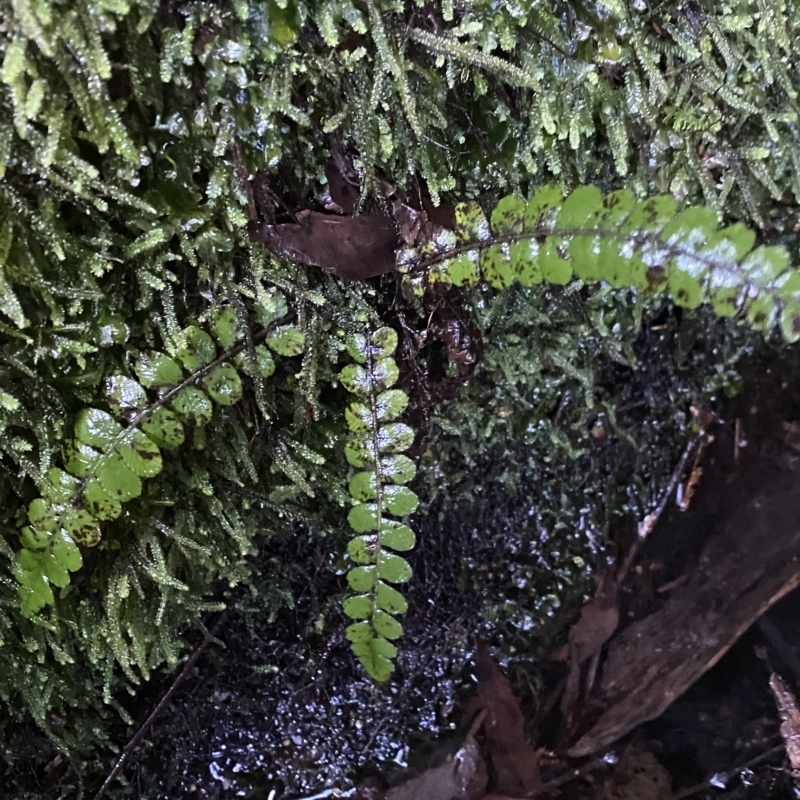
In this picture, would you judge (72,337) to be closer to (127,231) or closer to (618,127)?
(127,231)

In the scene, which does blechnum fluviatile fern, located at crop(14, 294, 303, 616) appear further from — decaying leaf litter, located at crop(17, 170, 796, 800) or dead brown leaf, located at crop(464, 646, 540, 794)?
dead brown leaf, located at crop(464, 646, 540, 794)


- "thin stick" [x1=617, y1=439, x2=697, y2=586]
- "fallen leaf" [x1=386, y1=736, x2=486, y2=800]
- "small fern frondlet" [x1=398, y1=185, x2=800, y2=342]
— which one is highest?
"small fern frondlet" [x1=398, y1=185, x2=800, y2=342]

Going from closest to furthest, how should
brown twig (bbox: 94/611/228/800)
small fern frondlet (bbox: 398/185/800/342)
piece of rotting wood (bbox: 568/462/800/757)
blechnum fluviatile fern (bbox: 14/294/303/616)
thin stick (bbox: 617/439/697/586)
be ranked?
small fern frondlet (bbox: 398/185/800/342) → blechnum fluviatile fern (bbox: 14/294/303/616) → brown twig (bbox: 94/611/228/800) → piece of rotting wood (bbox: 568/462/800/757) → thin stick (bbox: 617/439/697/586)

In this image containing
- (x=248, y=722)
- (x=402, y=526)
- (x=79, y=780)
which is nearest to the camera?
(x=402, y=526)

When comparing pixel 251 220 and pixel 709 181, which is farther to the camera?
pixel 709 181

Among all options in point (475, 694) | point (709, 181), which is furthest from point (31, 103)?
point (475, 694)

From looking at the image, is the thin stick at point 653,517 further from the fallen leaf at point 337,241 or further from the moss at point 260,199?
the fallen leaf at point 337,241

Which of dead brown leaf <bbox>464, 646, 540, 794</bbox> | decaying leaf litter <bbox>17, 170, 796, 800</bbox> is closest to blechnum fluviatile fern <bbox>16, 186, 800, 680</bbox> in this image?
decaying leaf litter <bbox>17, 170, 796, 800</bbox>
